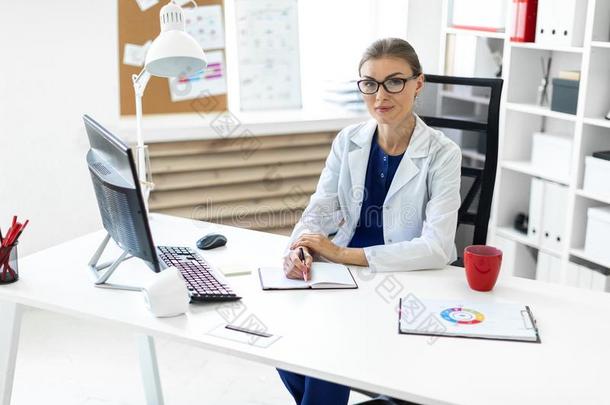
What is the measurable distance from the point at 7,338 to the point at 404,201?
111 cm

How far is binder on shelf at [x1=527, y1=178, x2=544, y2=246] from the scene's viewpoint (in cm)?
332

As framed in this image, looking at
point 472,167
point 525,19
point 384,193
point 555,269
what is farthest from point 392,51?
point 555,269

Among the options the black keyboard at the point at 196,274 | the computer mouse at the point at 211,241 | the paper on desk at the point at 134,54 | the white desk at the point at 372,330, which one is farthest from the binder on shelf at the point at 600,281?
the paper on desk at the point at 134,54

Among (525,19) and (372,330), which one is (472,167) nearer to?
(372,330)

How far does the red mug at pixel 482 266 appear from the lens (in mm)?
1802

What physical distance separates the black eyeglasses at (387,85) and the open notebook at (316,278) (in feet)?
1.62

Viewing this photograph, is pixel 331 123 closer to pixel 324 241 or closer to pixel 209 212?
pixel 209 212

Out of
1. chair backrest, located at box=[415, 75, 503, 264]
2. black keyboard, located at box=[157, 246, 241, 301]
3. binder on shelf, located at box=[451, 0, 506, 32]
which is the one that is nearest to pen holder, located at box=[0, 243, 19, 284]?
black keyboard, located at box=[157, 246, 241, 301]

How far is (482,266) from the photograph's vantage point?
1.81 meters

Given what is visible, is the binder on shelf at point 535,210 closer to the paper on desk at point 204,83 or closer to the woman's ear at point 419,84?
the woman's ear at point 419,84

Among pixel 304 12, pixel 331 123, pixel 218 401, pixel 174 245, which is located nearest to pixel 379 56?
pixel 174 245

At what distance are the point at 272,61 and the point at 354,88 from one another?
1.44ft

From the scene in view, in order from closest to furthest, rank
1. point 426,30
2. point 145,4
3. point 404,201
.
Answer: point 404,201, point 145,4, point 426,30

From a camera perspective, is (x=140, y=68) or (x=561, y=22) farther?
(x=140, y=68)
